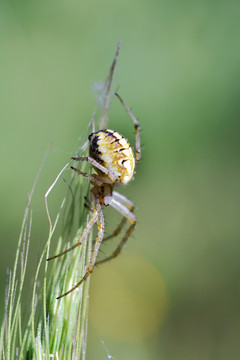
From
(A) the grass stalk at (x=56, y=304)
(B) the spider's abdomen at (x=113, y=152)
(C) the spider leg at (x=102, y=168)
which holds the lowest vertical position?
(A) the grass stalk at (x=56, y=304)

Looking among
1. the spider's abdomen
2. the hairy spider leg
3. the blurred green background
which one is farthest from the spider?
the blurred green background

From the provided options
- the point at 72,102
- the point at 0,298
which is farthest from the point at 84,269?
the point at 72,102

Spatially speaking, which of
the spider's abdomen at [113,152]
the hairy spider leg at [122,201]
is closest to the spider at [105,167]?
the spider's abdomen at [113,152]

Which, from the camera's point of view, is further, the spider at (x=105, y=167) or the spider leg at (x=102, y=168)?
the spider at (x=105, y=167)

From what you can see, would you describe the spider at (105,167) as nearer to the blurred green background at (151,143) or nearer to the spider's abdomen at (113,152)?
the spider's abdomen at (113,152)

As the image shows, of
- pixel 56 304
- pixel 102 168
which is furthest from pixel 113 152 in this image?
pixel 56 304

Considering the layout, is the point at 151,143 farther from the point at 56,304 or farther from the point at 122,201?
the point at 56,304
